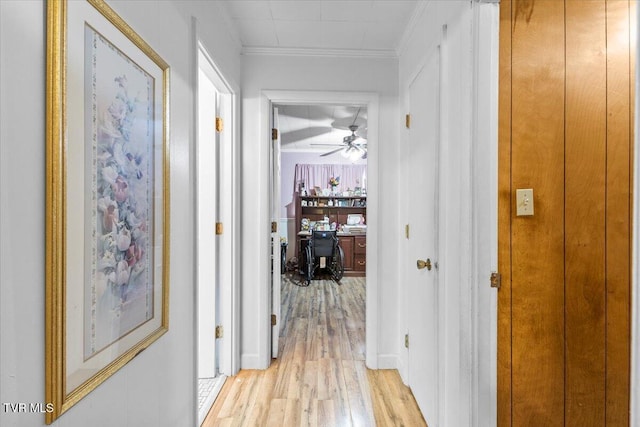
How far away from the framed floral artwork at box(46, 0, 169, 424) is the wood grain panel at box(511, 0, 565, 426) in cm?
143

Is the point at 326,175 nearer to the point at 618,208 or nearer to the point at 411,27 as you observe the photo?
the point at 411,27

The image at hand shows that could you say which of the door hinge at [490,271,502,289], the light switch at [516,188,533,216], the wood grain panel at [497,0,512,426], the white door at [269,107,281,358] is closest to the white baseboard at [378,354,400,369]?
the white door at [269,107,281,358]

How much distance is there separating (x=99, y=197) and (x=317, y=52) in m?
2.00

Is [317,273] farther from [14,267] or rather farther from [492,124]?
[14,267]

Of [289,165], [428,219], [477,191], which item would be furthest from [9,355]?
[289,165]

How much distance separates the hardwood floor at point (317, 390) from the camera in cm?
183

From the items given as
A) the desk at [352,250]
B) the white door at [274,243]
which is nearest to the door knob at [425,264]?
the white door at [274,243]

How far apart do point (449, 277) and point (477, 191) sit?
44 centimetres

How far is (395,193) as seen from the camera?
2.40 m

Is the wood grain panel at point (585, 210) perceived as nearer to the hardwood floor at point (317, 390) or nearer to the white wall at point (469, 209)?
the white wall at point (469, 209)

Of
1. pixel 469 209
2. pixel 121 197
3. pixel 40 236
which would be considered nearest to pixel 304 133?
pixel 469 209

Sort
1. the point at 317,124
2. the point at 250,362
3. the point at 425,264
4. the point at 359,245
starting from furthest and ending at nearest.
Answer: the point at 359,245 < the point at 317,124 < the point at 250,362 < the point at 425,264

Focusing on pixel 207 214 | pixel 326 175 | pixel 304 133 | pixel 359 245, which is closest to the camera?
pixel 207 214

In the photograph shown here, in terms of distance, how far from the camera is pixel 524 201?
134cm
